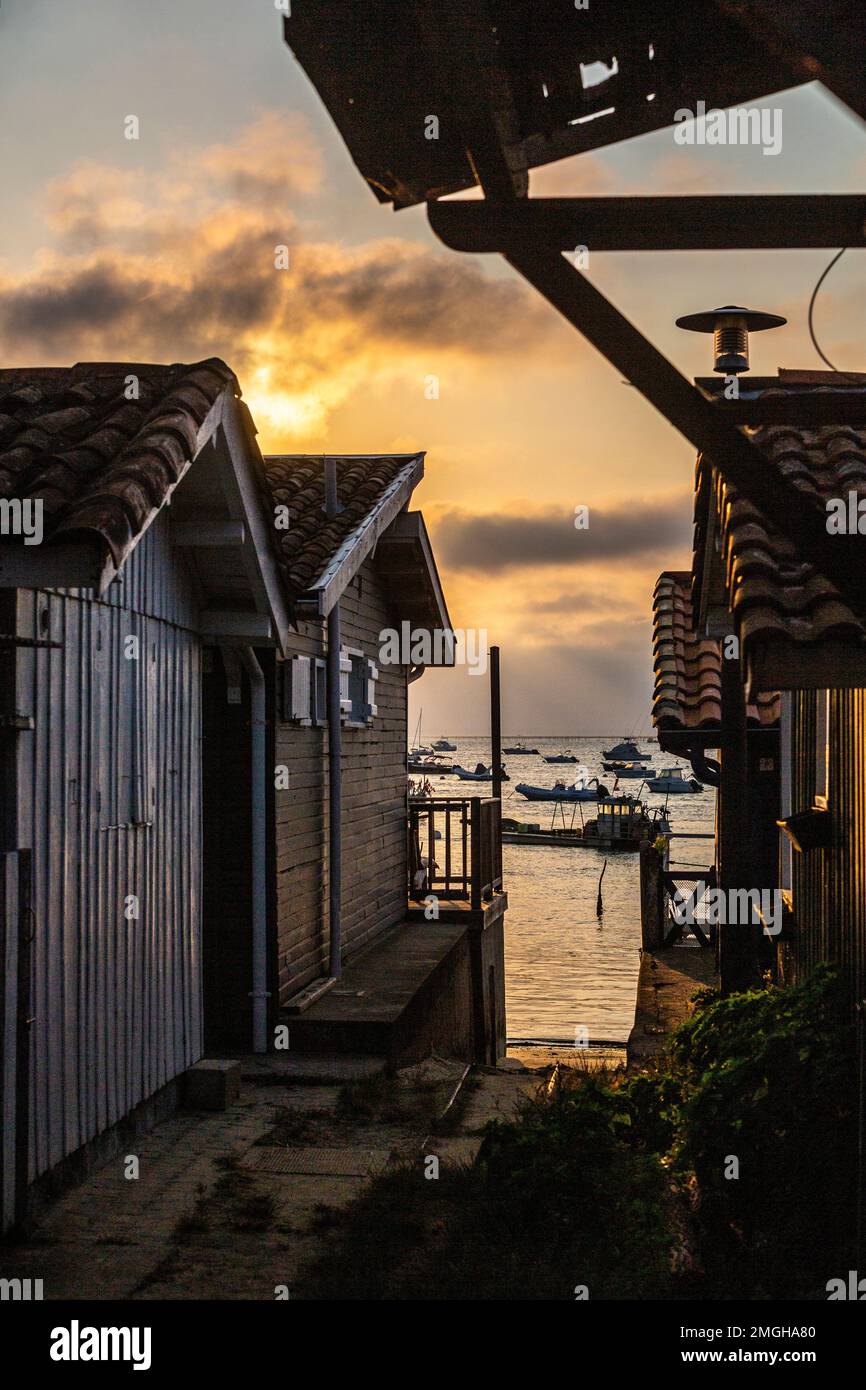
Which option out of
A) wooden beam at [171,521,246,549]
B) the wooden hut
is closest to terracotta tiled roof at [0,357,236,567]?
the wooden hut

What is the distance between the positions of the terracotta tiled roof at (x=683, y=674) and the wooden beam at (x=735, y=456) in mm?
10127

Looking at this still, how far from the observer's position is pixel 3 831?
622 cm

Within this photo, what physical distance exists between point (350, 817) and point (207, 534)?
6.07 meters

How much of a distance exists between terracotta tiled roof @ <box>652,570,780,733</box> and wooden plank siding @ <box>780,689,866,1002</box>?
4033 mm

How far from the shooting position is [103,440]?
22.4ft

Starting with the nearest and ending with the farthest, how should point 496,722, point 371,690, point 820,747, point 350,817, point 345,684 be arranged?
point 820,747
point 345,684
point 350,817
point 371,690
point 496,722

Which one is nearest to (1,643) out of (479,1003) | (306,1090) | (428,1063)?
(306,1090)

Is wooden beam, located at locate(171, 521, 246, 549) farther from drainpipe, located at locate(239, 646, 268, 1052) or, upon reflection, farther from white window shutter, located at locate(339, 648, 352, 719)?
white window shutter, located at locate(339, 648, 352, 719)

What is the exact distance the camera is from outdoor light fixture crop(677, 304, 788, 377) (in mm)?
7742

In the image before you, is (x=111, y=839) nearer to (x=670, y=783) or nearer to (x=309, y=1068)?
(x=309, y=1068)

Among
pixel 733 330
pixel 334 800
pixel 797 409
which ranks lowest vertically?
pixel 334 800

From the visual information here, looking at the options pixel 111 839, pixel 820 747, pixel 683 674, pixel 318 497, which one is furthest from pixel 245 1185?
pixel 683 674
